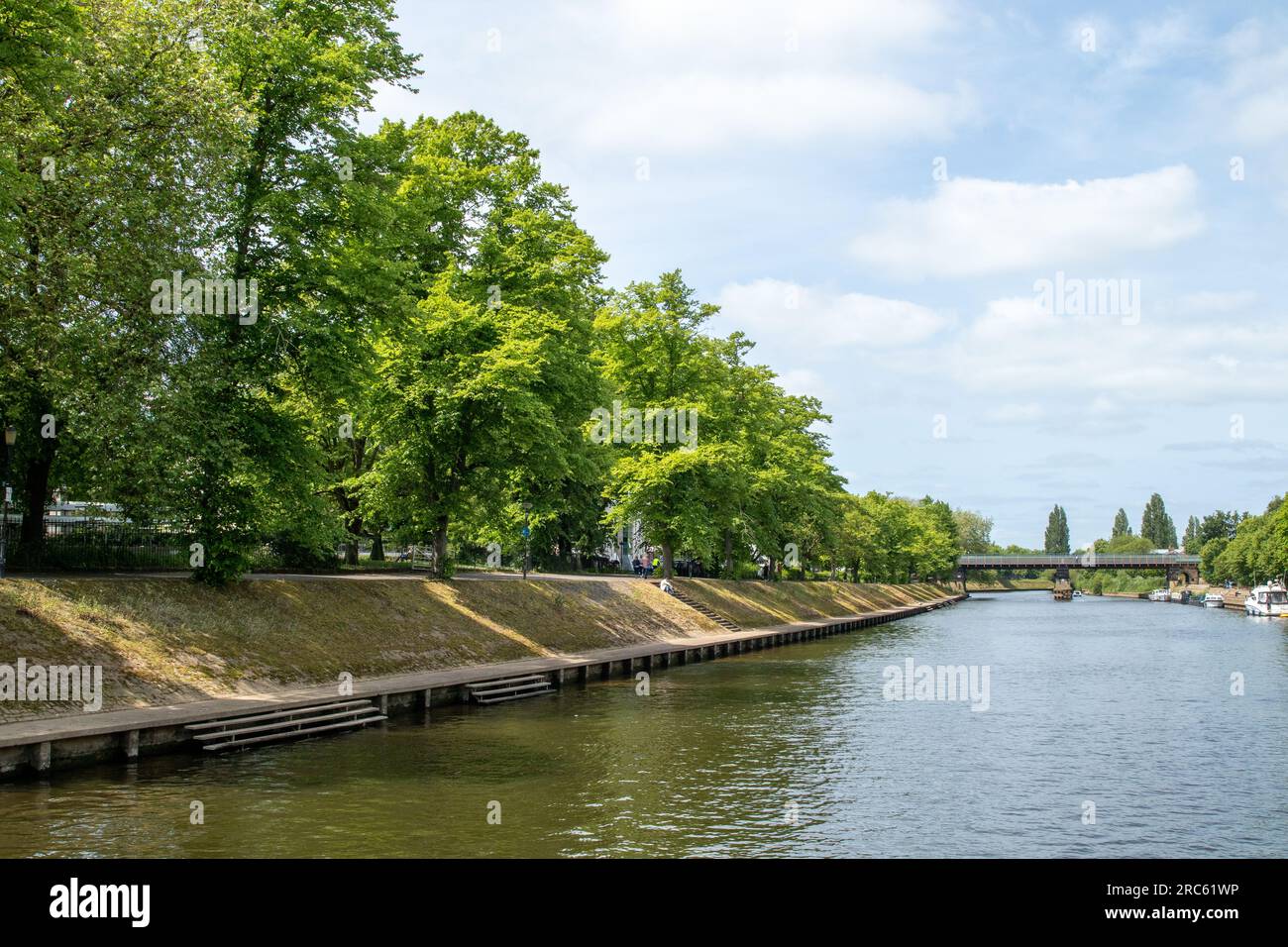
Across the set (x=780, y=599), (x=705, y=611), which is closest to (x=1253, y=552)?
(x=780, y=599)

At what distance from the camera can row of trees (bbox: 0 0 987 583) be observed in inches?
985

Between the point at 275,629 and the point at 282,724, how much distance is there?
676 cm

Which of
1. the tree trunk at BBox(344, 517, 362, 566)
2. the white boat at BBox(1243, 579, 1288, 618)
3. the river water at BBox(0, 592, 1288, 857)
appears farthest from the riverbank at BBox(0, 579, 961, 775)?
the white boat at BBox(1243, 579, 1288, 618)

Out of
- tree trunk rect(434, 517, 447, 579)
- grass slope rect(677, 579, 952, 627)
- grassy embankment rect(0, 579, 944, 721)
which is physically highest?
tree trunk rect(434, 517, 447, 579)

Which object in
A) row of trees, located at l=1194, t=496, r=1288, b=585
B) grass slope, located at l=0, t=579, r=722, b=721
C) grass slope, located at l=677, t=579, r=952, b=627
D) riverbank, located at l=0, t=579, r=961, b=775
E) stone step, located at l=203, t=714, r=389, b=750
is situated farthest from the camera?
row of trees, located at l=1194, t=496, r=1288, b=585

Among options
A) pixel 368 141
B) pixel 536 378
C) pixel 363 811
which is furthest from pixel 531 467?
pixel 363 811

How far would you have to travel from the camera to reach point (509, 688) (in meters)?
32.4

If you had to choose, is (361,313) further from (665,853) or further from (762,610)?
(762,610)

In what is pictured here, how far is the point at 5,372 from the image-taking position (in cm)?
2477

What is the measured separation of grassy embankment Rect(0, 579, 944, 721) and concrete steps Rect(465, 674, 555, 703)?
2805 millimetres

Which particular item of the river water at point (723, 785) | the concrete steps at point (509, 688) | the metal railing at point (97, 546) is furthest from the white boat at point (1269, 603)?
Answer: the metal railing at point (97, 546)

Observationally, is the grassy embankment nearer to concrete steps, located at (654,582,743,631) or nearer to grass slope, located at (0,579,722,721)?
grass slope, located at (0,579,722,721)

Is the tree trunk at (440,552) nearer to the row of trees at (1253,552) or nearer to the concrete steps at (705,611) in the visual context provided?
the concrete steps at (705,611)
